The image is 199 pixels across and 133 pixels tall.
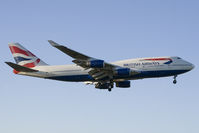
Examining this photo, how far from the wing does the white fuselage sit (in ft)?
4.90

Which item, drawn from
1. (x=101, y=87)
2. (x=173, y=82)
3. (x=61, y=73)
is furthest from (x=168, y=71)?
(x=61, y=73)

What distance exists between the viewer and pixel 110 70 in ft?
199

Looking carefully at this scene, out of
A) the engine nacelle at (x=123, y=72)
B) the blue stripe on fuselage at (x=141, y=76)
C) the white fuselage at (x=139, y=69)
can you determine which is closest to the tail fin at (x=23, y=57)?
the white fuselage at (x=139, y=69)

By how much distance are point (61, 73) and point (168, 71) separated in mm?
17531

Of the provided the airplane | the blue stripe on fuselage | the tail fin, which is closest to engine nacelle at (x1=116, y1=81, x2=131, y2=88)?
the airplane

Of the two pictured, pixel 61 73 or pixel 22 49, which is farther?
pixel 22 49

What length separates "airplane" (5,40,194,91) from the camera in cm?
5992

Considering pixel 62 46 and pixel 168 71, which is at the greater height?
pixel 62 46

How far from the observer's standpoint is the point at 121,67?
200 ft

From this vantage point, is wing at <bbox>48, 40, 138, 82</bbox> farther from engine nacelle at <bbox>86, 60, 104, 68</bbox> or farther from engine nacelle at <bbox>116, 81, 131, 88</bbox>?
engine nacelle at <bbox>116, 81, 131, 88</bbox>

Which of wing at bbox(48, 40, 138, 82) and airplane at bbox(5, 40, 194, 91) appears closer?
wing at bbox(48, 40, 138, 82)

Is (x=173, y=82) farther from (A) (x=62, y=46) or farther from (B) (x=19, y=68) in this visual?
(B) (x=19, y=68)

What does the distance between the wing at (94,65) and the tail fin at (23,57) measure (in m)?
10.6

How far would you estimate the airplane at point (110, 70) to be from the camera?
59925 millimetres
